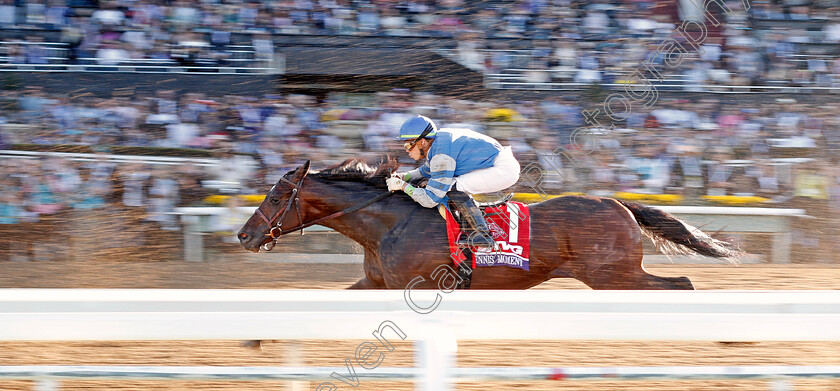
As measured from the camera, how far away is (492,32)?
28.3 ft

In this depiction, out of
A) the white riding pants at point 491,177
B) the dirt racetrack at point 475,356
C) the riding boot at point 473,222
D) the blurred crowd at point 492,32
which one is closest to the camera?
the dirt racetrack at point 475,356

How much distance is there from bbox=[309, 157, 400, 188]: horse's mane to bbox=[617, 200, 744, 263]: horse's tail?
3.97ft

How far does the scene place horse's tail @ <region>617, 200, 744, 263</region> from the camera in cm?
358

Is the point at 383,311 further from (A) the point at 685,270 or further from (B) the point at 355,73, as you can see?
(B) the point at 355,73

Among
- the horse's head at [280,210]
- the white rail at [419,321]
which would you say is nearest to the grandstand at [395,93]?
the horse's head at [280,210]

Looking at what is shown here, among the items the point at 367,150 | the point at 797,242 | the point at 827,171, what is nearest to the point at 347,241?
the point at 367,150

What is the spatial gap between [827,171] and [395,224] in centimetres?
520

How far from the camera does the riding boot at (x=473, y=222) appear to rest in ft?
11.1

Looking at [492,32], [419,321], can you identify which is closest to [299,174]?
[419,321]

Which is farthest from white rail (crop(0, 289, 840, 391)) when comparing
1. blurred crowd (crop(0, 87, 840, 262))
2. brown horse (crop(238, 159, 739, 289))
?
blurred crowd (crop(0, 87, 840, 262))

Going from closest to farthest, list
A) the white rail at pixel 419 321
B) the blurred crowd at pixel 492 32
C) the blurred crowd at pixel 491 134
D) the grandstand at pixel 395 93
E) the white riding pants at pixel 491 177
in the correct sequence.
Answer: the white rail at pixel 419 321 < the white riding pants at pixel 491 177 < the grandstand at pixel 395 93 < the blurred crowd at pixel 491 134 < the blurred crowd at pixel 492 32

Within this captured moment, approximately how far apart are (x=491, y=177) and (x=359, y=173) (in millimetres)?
706

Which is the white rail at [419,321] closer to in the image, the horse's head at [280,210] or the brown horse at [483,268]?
the brown horse at [483,268]

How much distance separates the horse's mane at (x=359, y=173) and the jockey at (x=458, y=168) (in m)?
0.12
